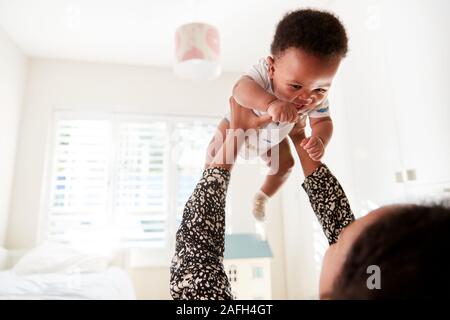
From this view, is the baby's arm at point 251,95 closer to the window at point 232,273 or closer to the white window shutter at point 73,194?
the window at point 232,273

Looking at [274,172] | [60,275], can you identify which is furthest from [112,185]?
[274,172]

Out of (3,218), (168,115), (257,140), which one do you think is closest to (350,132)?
(257,140)

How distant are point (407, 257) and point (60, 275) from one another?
1.74 metres

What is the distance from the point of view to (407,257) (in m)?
0.20

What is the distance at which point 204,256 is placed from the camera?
11.4 inches

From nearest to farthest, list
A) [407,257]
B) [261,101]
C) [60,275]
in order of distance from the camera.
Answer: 1. [407,257]
2. [261,101]
3. [60,275]

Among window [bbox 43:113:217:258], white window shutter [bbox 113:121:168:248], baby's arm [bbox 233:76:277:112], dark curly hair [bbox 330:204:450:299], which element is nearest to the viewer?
dark curly hair [bbox 330:204:450:299]

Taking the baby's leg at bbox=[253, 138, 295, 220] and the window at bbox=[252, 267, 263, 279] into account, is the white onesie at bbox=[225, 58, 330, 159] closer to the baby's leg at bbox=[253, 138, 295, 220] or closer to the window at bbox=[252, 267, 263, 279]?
the baby's leg at bbox=[253, 138, 295, 220]

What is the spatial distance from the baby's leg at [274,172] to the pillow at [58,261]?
171cm

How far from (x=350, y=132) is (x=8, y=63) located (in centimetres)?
208

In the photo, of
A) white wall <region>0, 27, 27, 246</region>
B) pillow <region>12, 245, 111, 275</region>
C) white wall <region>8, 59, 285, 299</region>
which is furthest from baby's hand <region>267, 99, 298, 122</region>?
white wall <region>0, 27, 27, 246</region>

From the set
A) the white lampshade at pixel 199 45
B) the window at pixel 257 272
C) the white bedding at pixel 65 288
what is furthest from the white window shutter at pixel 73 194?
the window at pixel 257 272

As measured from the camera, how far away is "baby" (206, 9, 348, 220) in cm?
26

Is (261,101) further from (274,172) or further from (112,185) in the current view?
(112,185)
